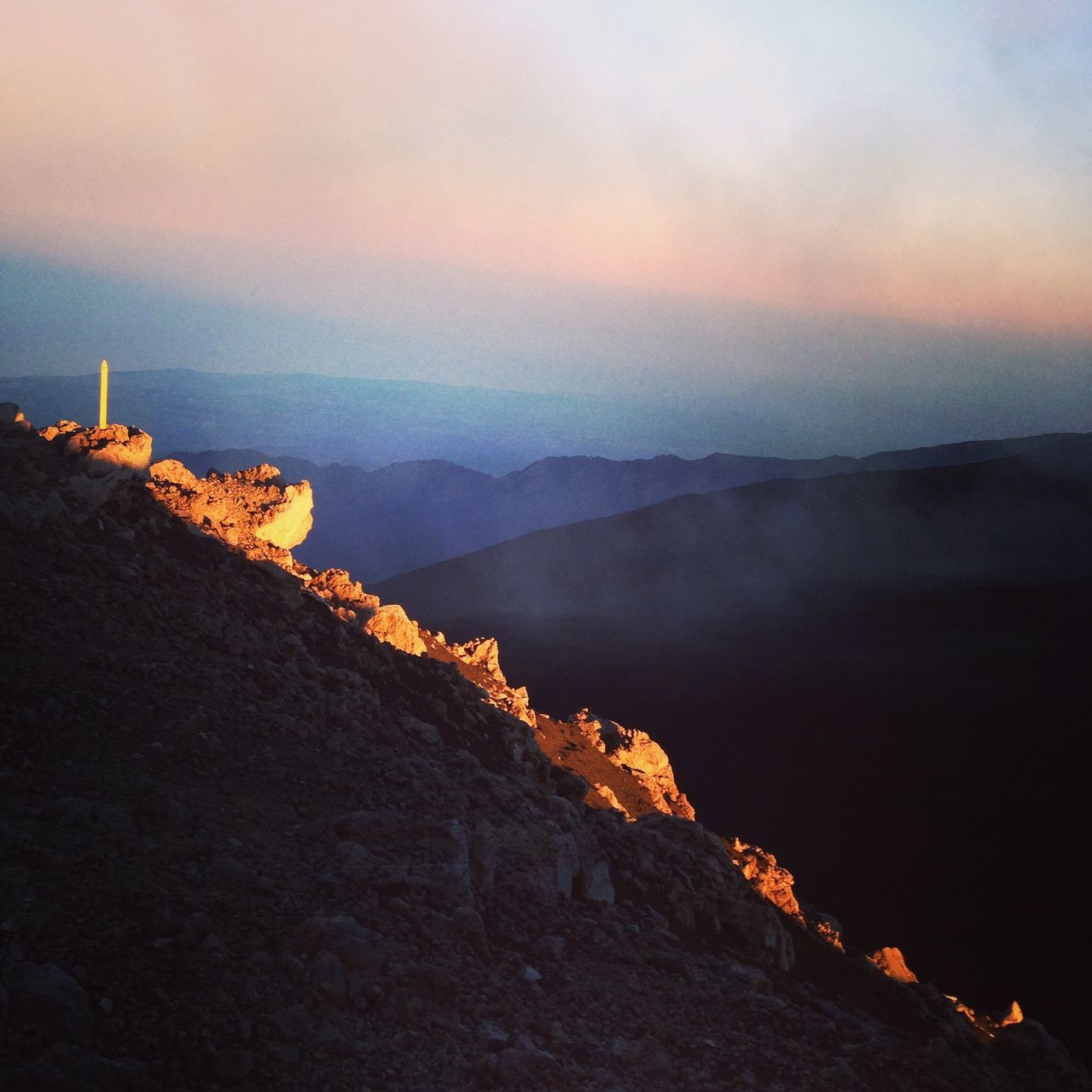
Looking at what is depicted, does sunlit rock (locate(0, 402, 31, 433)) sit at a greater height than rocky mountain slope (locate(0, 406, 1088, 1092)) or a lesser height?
greater

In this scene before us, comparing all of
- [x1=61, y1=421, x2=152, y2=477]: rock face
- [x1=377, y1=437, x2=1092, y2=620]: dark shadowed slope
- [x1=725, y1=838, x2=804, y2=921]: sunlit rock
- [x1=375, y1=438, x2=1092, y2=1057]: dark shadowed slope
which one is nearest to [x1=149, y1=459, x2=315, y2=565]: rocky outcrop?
[x1=61, y1=421, x2=152, y2=477]: rock face

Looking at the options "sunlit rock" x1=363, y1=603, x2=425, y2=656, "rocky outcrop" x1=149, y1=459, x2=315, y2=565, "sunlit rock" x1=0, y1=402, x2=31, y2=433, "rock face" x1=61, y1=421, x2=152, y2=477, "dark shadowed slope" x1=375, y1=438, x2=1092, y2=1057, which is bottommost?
"dark shadowed slope" x1=375, y1=438, x2=1092, y2=1057

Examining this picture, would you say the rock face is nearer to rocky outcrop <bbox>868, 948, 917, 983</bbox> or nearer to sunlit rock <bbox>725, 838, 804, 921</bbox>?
sunlit rock <bbox>725, 838, 804, 921</bbox>

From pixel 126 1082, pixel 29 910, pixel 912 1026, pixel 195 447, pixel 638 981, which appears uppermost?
pixel 195 447

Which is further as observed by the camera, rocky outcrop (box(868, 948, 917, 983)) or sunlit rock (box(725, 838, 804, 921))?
rocky outcrop (box(868, 948, 917, 983))

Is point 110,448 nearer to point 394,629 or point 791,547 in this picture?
point 394,629

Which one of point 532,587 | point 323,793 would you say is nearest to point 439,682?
point 323,793

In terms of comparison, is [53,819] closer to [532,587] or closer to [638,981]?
[638,981]
